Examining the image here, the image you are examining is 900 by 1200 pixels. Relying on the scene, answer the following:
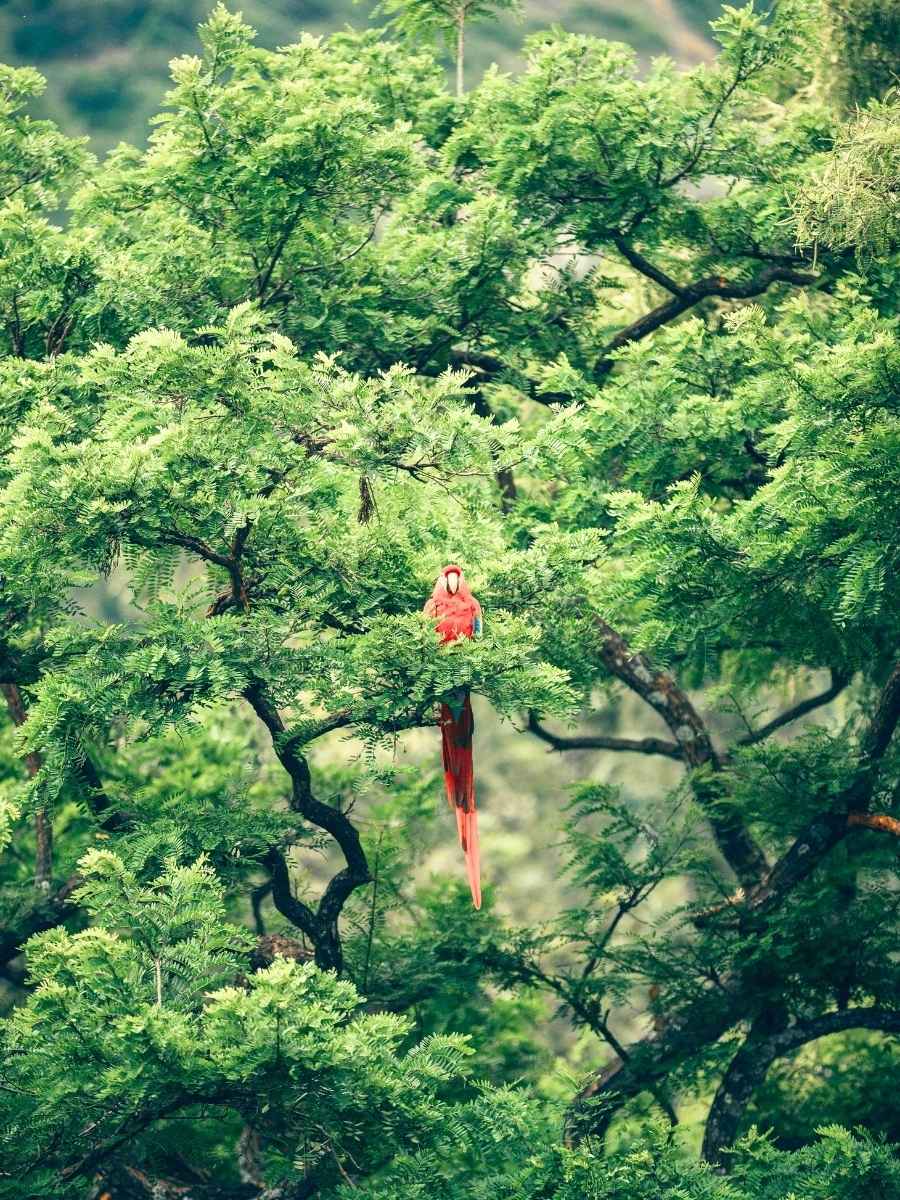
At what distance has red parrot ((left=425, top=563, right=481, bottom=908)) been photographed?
302 inches

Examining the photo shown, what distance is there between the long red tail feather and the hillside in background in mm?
16699

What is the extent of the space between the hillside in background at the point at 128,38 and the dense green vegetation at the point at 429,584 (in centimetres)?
997

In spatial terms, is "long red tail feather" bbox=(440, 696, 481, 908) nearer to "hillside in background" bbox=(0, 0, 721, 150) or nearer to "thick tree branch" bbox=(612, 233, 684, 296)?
"thick tree branch" bbox=(612, 233, 684, 296)

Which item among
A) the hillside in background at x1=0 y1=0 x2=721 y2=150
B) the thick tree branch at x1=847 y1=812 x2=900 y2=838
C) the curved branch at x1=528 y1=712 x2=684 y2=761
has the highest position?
the hillside in background at x1=0 y1=0 x2=721 y2=150

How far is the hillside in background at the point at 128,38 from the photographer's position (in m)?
22.7

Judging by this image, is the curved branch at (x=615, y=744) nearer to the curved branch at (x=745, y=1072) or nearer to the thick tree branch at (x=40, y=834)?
the curved branch at (x=745, y=1072)

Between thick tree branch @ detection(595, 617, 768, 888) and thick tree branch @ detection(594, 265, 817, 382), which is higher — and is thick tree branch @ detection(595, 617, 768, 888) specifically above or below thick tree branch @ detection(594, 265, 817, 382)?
below

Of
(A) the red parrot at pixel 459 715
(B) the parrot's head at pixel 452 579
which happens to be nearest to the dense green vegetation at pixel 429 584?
(A) the red parrot at pixel 459 715

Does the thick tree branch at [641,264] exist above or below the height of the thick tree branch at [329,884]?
above

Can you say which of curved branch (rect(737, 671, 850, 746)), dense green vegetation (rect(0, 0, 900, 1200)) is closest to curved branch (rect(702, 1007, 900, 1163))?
dense green vegetation (rect(0, 0, 900, 1200))

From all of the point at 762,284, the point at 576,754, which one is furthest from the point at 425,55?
the point at 576,754

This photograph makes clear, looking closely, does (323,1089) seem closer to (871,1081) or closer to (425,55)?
(871,1081)

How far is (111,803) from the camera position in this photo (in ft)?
31.2

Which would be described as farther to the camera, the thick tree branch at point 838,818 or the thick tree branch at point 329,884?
the thick tree branch at point 838,818
